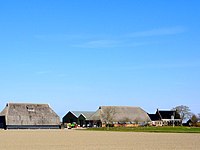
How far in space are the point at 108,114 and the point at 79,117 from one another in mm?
13250

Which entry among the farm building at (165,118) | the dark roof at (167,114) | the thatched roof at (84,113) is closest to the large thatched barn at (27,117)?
the thatched roof at (84,113)

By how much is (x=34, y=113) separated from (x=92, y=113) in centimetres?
2819

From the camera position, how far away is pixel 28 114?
4131 inches

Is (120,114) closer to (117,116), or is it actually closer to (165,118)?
(117,116)

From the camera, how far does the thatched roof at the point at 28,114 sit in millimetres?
102500

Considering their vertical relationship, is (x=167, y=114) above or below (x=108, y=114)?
above

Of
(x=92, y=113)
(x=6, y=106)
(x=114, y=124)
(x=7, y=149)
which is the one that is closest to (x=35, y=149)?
(x=7, y=149)

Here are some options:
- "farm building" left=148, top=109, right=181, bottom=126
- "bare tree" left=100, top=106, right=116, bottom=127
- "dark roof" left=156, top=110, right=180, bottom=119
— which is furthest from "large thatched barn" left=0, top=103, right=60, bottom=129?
"dark roof" left=156, top=110, right=180, bottom=119

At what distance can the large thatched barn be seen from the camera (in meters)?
102

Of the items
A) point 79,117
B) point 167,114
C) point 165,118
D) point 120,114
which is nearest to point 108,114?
point 120,114

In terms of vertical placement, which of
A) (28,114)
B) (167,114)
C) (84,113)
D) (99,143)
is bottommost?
(99,143)

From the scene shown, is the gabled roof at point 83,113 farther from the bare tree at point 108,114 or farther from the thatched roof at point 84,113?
the bare tree at point 108,114

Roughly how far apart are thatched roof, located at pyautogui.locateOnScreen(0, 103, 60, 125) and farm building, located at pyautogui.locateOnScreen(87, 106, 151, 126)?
17410 mm

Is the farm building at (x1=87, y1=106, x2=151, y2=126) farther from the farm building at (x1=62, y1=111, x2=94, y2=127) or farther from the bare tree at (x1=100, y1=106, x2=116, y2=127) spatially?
the farm building at (x1=62, y1=111, x2=94, y2=127)
